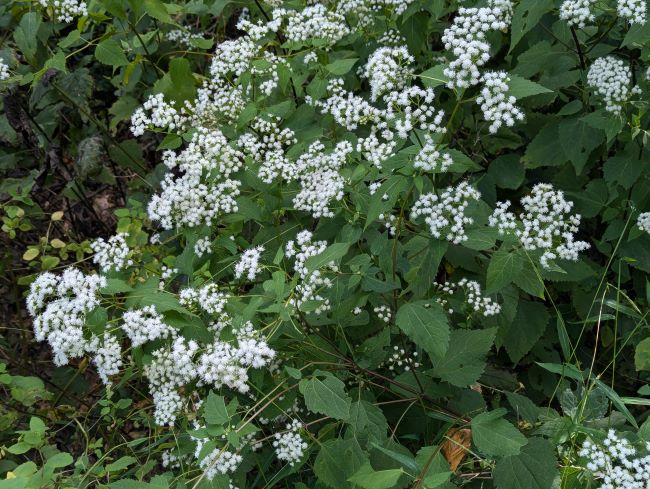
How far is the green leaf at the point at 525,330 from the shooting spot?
4.19 metres

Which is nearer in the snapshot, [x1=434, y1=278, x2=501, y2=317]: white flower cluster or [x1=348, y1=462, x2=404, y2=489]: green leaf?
[x1=348, y1=462, x2=404, y2=489]: green leaf

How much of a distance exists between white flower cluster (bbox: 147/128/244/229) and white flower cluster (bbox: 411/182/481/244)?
1193mm

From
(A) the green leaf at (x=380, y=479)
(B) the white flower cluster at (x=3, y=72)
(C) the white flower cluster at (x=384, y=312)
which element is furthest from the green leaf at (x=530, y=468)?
(B) the white flower cluster at (x=3, y=72)

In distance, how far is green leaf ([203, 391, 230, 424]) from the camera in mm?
2686

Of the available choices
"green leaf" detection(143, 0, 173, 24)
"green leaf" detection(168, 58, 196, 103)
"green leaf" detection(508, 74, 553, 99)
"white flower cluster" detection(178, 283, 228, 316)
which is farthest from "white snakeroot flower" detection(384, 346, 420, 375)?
"green leaf" detection(143, 0, 173, 24)

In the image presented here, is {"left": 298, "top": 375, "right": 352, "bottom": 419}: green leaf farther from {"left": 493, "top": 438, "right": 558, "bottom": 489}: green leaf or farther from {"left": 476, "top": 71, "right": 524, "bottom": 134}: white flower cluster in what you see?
{"left": 476, "top": 71, "right": 524, "bottom": 134}: white flower cluster

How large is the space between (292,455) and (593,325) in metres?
2.56

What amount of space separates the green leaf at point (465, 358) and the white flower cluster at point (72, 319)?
1759mm

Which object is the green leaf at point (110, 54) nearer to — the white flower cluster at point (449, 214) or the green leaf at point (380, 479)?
the white flower cluster at point (449, 214)

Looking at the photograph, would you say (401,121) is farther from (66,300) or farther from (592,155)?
(592,155)

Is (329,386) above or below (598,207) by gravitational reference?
above

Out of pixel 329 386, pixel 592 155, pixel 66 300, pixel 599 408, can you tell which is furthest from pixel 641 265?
pixel 66 300

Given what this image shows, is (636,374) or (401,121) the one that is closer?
(401,121)

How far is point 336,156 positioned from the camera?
3689 millimetres
